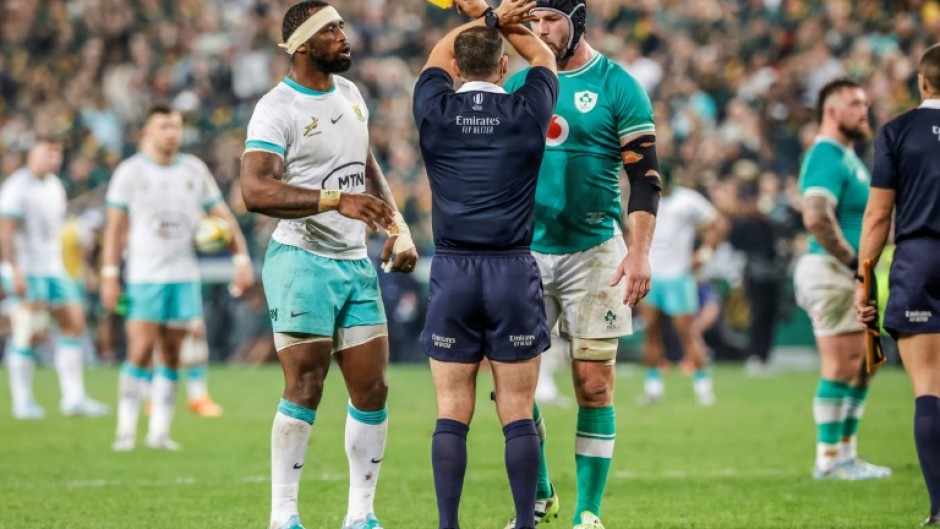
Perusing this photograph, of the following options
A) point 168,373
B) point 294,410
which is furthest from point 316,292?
point 168,373

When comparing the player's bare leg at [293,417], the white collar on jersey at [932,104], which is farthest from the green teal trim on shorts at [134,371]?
the white collar on jersey at [932,104]

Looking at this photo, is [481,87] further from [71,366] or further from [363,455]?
[71,366]

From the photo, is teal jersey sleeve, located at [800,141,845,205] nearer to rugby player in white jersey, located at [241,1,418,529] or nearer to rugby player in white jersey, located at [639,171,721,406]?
rugby player in white jersey, located at [241,1,418,529]

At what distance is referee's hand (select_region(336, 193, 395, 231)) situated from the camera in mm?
7250

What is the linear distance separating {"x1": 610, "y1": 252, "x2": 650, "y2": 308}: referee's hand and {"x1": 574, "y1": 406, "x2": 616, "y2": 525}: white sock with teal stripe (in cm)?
81

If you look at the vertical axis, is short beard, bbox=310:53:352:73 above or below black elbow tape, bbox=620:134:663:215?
above

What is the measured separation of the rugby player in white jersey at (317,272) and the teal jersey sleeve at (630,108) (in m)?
1.47

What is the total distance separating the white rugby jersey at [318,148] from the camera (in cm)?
788

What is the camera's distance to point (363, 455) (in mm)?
8227

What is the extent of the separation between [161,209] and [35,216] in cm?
386

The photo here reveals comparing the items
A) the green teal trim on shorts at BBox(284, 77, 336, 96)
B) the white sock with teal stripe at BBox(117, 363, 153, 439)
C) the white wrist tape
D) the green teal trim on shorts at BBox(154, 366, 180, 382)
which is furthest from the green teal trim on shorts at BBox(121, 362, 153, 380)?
the white wrist tape

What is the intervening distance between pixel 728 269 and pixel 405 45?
9.97 meters

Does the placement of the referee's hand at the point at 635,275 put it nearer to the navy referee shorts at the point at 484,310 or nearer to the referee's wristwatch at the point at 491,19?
the navy referee shorts at the point at 484,310

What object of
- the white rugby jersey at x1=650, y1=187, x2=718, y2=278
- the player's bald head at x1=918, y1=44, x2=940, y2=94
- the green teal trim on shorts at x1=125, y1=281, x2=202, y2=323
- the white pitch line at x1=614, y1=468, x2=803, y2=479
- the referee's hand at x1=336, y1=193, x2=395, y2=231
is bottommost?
the white pitch line at x1=614, y1=468, x2=803, y2=479
